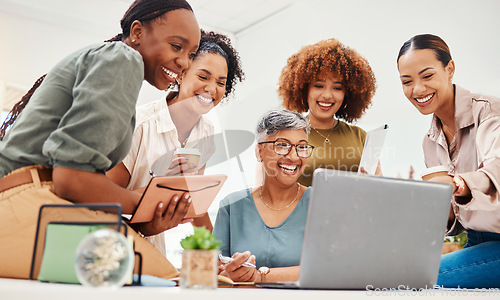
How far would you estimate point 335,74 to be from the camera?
250 centimetres

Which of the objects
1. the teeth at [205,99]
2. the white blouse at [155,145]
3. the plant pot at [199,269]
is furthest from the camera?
the teeth at [205,99]

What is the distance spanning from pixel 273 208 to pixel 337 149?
71 cm

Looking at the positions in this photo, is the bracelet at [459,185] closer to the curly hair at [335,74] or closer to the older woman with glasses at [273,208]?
the older woman with glasses at [273,208]

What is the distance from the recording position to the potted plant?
2.57ft

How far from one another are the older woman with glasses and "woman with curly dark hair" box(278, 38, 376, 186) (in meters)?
0.42

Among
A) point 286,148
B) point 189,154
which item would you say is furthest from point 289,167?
point 189,154

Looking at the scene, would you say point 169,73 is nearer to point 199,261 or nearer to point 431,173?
point 199,261

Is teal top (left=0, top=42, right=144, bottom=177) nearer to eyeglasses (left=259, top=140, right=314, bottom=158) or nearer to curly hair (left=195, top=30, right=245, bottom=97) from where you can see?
eyeglasses (left=259, top=140, right=314, bottom=158)

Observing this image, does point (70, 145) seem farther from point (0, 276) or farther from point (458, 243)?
point (458, 243)

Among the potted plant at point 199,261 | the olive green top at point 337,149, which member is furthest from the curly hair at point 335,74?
the potted plant at point 199,261

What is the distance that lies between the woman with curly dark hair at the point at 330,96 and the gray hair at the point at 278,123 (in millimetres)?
432

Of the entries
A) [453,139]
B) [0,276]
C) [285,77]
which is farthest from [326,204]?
[285,77]

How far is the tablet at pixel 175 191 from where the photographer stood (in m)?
1.04

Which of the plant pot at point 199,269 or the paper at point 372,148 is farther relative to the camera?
the paper at point 372,148
